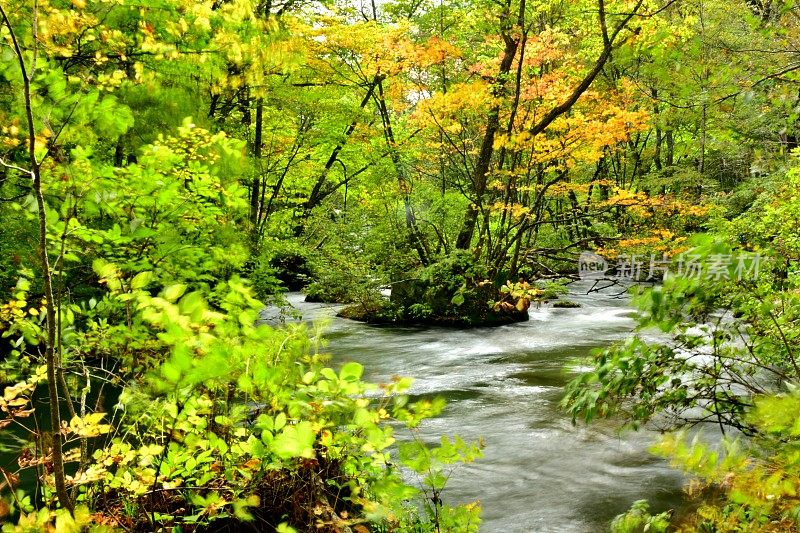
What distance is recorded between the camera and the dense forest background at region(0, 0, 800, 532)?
2.32 m

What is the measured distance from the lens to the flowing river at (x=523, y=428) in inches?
169

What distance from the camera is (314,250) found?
46.5ft

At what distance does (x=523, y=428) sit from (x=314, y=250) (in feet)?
30.2

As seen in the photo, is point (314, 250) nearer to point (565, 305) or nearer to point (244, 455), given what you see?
point (565, 305)

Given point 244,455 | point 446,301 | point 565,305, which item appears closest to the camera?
point 244,455

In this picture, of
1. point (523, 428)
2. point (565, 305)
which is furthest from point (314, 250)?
point (523, 428)

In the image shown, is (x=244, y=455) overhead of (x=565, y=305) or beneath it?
overhead

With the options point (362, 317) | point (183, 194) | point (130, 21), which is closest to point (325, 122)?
point (362, 317)

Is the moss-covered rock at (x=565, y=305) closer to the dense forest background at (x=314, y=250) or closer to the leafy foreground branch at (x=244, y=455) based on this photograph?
the dense forest background at (x=314, y=250)

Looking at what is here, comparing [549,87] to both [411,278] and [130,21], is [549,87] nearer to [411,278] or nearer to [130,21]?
[411,278]

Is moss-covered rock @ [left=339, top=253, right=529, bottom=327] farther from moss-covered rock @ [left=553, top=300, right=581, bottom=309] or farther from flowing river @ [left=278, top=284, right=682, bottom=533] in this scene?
moss-covered rock @ [left=553, top=300, right=581, bottom=309]

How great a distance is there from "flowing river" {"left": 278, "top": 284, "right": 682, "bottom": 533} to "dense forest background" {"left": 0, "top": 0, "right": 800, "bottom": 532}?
1.61ft

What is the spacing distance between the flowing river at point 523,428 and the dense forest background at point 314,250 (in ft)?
1.61

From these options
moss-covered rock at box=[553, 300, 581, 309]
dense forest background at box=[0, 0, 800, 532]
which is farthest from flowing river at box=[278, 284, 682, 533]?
moss-covered rock at box=[553, 300, 581, 309]
